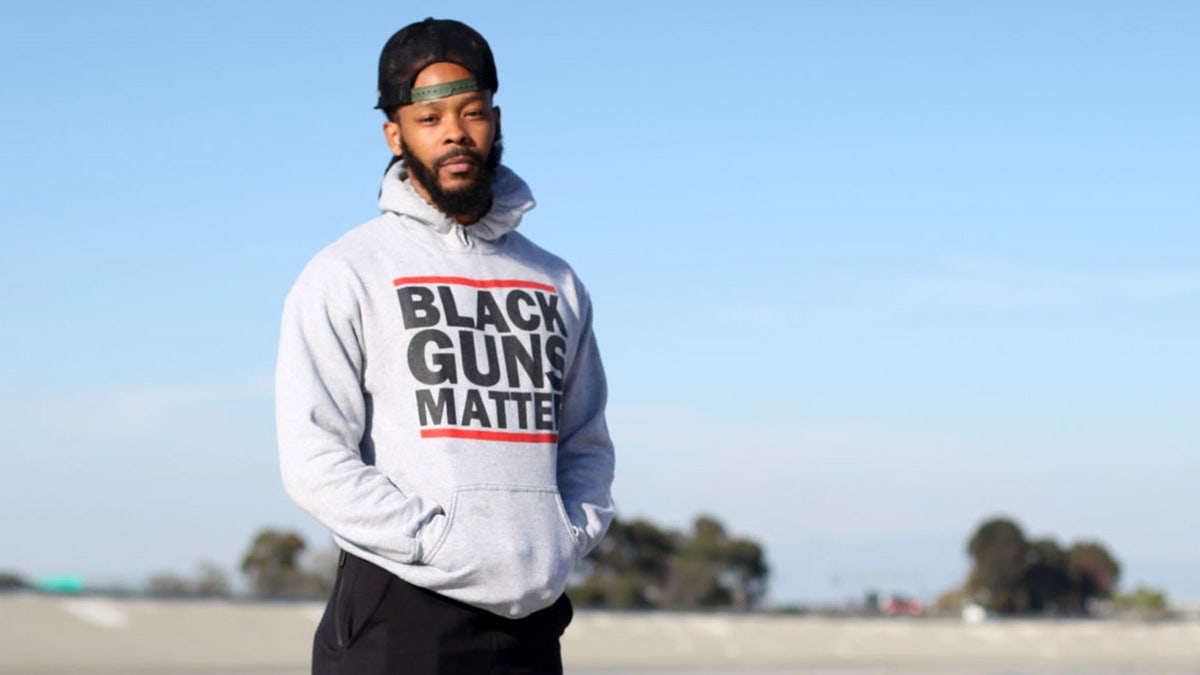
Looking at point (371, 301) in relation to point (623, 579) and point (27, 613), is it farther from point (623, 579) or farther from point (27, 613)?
point (623, 579)

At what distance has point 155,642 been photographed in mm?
24719

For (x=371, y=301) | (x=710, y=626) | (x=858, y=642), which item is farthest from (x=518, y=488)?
(x=858, y=642)

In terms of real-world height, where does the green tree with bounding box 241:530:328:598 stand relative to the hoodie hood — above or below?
above

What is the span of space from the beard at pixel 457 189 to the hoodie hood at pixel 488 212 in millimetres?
21

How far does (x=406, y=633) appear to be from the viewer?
2832 mm

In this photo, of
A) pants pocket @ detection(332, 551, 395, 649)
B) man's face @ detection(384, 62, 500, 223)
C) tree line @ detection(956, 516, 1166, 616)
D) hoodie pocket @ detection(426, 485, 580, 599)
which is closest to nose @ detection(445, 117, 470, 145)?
man's face @ detection(384, 62, 500, 223)

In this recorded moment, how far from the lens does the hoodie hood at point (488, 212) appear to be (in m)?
3.07

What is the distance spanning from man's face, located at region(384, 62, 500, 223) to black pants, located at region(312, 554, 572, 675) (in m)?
0.66

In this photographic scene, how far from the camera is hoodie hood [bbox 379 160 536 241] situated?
3072 mm

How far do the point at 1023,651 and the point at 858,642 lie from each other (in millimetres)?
4027

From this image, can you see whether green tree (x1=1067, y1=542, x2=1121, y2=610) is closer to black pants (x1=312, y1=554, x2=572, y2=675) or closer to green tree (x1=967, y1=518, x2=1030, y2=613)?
green tree (x1=967, y1=518, x2=1030, y2=613)

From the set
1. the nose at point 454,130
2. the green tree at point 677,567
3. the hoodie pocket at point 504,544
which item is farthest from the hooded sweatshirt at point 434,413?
the green tree at point 677,567

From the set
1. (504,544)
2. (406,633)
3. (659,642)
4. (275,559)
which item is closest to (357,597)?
(406,633)

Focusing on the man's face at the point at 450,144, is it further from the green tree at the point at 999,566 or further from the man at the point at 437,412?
the green tree at the point at 999,566
